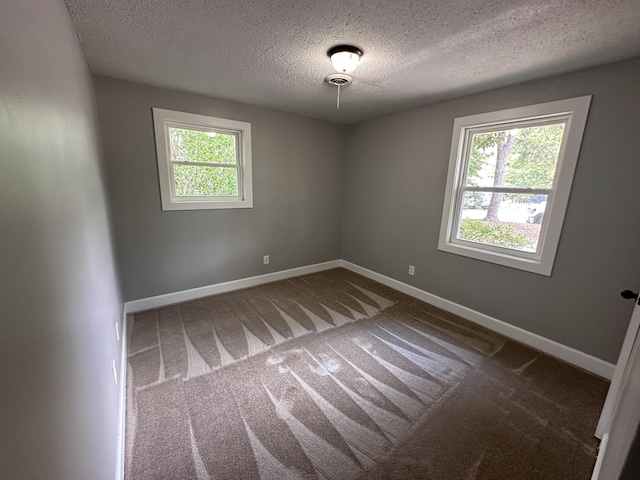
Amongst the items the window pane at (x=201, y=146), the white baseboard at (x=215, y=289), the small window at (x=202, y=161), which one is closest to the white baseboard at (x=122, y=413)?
the white baseboard at (x=215, y=289)

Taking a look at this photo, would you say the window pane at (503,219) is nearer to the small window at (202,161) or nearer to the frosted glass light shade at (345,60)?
the frosted glass light shade at (345,60)

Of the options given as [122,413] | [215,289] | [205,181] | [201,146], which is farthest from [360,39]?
[215,289]

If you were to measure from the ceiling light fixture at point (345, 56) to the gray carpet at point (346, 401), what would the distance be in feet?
7.43

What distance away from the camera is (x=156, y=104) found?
2637mm

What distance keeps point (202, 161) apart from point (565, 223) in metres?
3.63

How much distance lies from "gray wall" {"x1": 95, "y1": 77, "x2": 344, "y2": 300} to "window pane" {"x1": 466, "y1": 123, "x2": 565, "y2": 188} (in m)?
2.02

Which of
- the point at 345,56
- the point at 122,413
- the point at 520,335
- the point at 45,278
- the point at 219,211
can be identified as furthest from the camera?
the point at 219,211

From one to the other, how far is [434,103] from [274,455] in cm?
347

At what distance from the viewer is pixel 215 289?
3336 millimetres

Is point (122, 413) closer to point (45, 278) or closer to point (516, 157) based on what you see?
point (45, 278)

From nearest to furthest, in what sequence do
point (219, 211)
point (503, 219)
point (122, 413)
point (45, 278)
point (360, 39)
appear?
point (45, 278) → point (122, 413) → point (360, 39) → point (503, 219) → point (219, 211)

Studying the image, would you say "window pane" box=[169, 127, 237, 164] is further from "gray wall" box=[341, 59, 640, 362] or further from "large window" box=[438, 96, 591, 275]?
"large window" box=[438, 96, 591, 275]

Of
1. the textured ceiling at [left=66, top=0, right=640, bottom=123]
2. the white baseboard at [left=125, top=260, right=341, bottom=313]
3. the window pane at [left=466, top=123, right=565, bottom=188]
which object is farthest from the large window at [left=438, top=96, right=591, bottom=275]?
the white baseboard at [left=125, top=260, right=341, bottom=313]

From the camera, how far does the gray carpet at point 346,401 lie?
138cm
